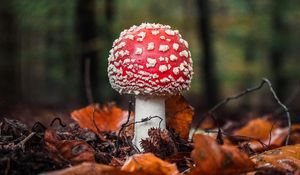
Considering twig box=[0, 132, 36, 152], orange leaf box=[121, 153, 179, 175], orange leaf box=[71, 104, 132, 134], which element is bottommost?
orange leaf box=[71, 104, 132, 134]

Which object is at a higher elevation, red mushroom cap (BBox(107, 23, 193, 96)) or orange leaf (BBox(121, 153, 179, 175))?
red mushroom cap (BBox(107, 23, 193, 96))

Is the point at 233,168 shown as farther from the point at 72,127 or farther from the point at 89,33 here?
the point at 89,33

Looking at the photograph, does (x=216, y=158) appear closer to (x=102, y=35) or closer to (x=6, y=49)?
(x=6, y=49)

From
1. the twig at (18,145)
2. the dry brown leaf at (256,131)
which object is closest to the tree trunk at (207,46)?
the dry brown leaf at (256,131)

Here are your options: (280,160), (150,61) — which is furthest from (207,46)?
(280,160)

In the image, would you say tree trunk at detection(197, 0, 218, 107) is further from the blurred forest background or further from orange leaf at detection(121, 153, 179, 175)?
orange leaf at detection(121, 153, 179, 175)

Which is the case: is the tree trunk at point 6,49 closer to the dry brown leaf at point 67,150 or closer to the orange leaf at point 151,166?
the dry brown leaf at point 67,150

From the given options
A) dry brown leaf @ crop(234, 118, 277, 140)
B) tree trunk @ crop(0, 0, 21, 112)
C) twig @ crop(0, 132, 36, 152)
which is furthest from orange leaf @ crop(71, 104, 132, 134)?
tree trunk @ crop(0, 0, 21, 112)
